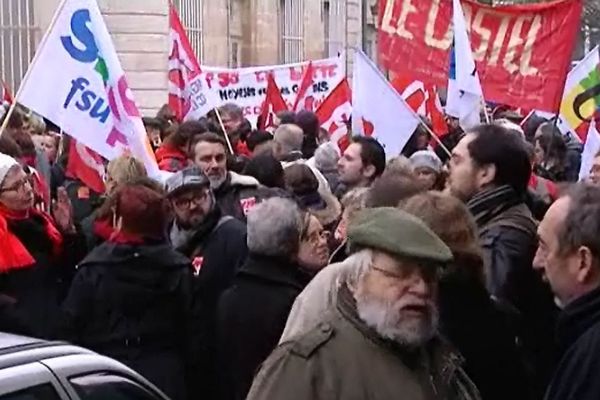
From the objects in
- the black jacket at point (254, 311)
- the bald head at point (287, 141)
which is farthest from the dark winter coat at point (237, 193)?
the bald head at point (287, 141)

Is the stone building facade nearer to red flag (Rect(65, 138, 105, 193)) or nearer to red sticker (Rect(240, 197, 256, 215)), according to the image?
red flag (Rect(65, 138, 105, 193))

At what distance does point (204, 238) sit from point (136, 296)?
3.57 feet

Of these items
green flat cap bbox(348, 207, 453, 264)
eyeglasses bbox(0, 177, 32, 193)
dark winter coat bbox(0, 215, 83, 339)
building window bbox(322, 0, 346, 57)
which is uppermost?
green flat cap bbox(348, 207, 453, 264)

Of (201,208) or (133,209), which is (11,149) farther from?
(133,209)

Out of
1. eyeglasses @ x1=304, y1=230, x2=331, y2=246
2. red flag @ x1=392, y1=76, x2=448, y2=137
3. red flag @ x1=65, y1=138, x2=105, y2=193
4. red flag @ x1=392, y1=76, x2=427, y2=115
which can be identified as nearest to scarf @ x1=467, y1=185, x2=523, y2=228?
eyeglasses @ x1=304, y1=230, x2=331, y2=246

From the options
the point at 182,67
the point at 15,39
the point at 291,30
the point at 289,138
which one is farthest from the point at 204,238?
the point at 291,30

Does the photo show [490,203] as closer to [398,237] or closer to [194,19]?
[398,237]

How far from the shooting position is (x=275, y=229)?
6.49 m

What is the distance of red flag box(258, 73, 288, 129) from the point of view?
52.5ft

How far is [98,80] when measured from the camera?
31.5ft

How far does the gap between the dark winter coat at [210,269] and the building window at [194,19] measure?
19.1m

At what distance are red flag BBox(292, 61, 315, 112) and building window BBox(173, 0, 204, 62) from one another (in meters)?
10.0

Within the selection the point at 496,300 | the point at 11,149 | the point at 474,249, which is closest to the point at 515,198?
the point at 496,300

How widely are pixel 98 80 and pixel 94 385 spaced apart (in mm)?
5720
